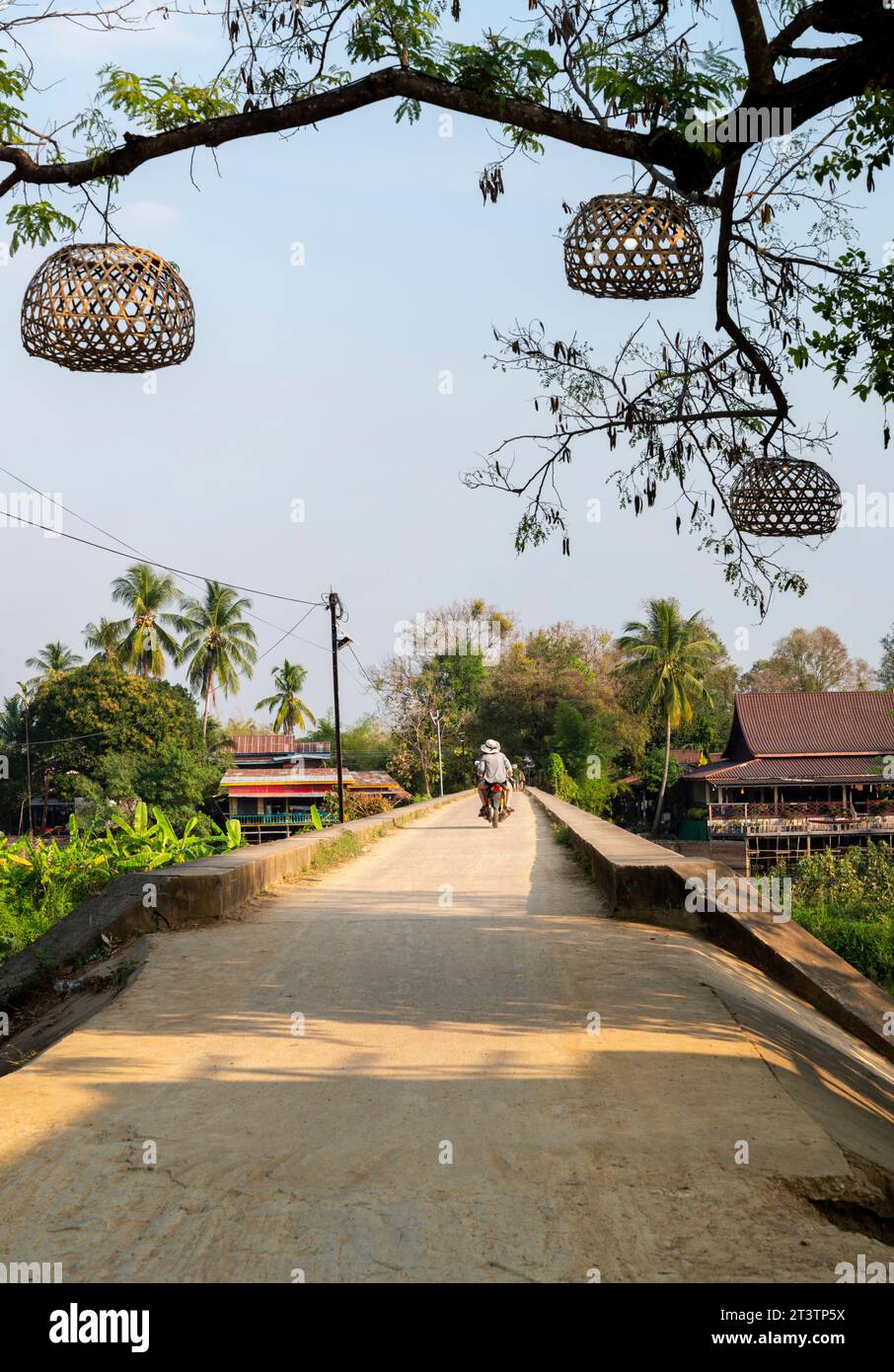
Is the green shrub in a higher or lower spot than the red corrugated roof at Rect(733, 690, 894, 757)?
lower

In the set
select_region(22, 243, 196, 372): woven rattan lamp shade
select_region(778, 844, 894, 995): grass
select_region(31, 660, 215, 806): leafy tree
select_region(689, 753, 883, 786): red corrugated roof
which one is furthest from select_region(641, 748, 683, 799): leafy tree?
select_region(22, 243, 196, 372): woven rattan lamp shade

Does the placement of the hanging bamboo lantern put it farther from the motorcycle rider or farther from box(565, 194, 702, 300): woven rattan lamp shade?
the motorcycle rider

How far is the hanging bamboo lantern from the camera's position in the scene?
653 centimetres

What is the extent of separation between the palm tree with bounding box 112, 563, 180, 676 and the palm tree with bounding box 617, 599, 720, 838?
2317 centimetres

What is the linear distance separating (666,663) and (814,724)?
9.14 meters

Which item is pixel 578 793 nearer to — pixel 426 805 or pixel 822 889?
pixel 426 805

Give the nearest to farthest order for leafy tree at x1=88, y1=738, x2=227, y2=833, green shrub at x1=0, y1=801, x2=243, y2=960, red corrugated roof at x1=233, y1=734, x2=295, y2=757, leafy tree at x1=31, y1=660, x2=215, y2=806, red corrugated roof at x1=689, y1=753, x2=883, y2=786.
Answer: green shrub at x1=0, y1=801, x2=243, y2=960 → red corrugated roof at x1=689, y1=753, x2=883, y2=786 → leafy tree at x1=88, y1=738, x2=227, y2=833 → leafy tree at x1=31, y1=660, x2=215, y2=806 → red corrugated roof at x1=233, y1=734, x2=295, y2=757

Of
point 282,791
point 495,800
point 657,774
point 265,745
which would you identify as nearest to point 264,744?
point 265,745

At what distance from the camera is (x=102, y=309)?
17.3ft

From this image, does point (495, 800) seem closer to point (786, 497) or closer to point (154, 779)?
point (786, 497)

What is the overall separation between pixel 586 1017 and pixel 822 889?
21356 millimetres

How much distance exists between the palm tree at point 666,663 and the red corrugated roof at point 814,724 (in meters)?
6.44

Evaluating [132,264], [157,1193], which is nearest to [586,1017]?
[157,1193]

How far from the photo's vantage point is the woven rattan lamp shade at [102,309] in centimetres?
527
